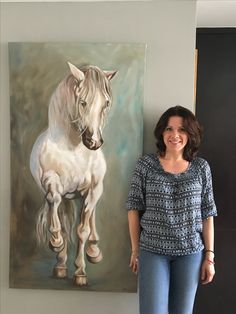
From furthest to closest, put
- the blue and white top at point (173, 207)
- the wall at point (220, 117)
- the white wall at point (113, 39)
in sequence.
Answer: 1. the wall at point (220, 117)
2. the white wall at point (113, 39)
3. the blue and white top at point (173, 207)

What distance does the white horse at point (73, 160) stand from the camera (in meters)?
1.85

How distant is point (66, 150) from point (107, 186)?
11.0 inches

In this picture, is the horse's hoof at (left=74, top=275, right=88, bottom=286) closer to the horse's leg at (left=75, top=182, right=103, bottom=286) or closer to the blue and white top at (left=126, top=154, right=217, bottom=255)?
the horse's leg at (left=75, top=182, right=103, bottom=286)

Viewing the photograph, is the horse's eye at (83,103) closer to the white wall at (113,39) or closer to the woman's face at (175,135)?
the white wall at (113,39)

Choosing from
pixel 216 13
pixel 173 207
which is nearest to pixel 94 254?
pixel 173 207

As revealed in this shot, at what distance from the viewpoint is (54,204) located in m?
1.89

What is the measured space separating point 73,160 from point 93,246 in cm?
46

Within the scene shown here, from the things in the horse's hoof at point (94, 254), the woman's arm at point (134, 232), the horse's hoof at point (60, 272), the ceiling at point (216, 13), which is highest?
the ceiling at point (216, 13)

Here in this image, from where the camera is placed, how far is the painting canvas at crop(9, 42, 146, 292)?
1.84 m

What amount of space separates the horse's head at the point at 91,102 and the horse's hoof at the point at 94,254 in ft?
1.71

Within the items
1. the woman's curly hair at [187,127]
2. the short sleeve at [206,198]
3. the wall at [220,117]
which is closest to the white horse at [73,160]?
the woman's curly hair at [187,127]

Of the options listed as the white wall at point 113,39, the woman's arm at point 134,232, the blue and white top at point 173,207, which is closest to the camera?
the blue and white top at point 173,207

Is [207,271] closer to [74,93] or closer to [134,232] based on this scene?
[134,232]

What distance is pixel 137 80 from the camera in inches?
72.1
